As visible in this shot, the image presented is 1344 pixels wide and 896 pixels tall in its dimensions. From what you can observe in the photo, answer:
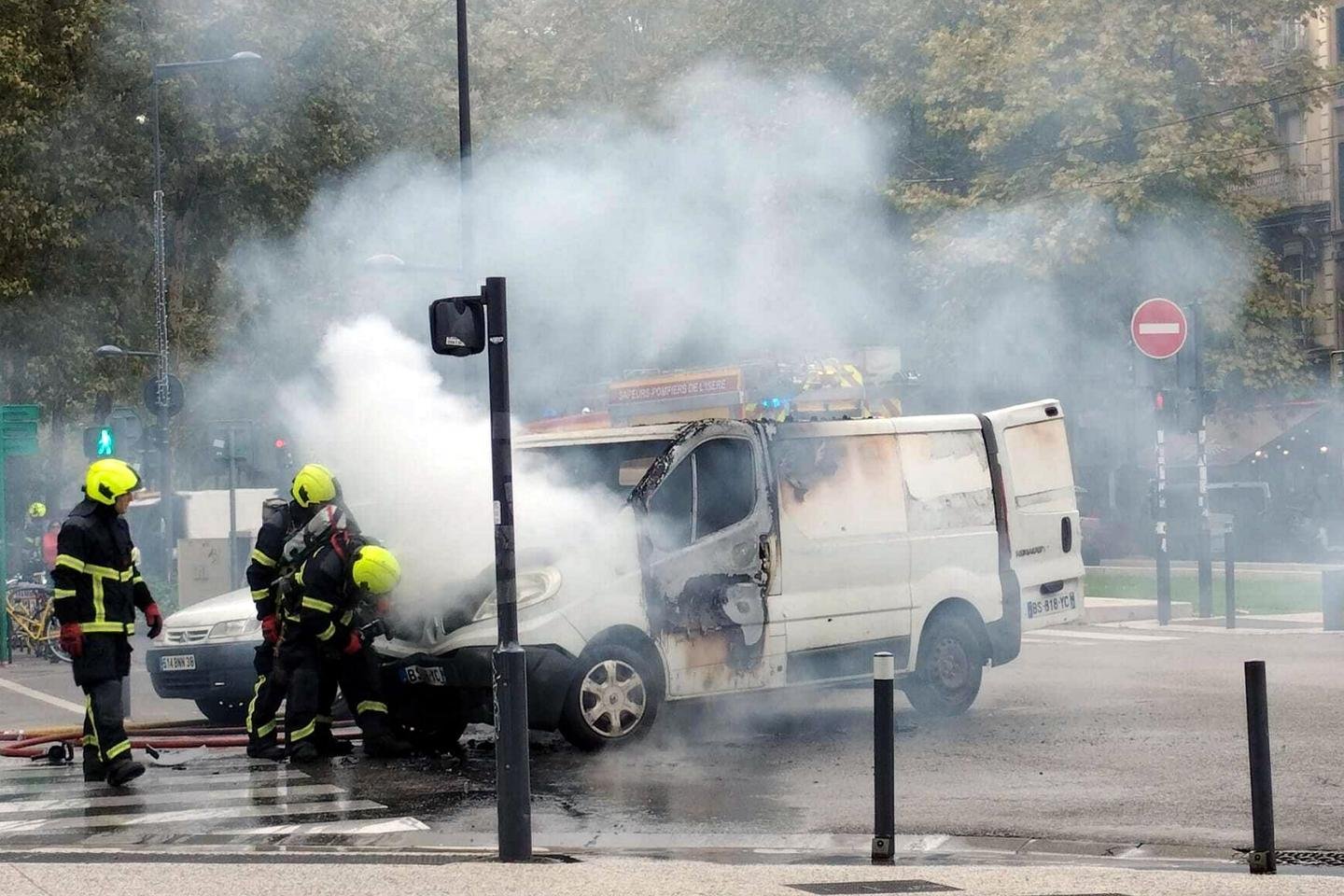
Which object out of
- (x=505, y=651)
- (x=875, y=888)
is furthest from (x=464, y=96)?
(x=875, y=888)

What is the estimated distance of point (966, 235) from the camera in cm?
3719

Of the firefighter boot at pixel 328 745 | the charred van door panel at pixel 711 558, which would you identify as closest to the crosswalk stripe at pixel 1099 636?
the charred van door panel at pixel 711 558

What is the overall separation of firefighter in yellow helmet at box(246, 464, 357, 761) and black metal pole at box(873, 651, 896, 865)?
483cm

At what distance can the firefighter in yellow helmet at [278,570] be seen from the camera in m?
12.4

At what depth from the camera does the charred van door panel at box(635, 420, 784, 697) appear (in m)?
12.2

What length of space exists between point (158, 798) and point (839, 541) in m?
4.56

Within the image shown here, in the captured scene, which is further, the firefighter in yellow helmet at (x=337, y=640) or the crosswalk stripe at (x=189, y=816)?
the firefighter in yellow helmet at (x=337, y=640)

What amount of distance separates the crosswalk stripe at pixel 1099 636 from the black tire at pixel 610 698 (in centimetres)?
915

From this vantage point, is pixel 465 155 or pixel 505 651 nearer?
pixel 505 651

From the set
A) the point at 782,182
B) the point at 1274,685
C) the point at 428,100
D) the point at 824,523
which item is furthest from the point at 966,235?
the point at 824,523

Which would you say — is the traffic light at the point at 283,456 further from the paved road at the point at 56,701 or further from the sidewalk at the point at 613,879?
the sidewalk at the point at 613,879

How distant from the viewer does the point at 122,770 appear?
449 inches

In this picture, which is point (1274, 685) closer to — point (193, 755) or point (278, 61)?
point (193, 755)

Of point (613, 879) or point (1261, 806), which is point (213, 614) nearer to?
point (613, 879)
